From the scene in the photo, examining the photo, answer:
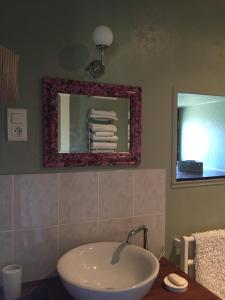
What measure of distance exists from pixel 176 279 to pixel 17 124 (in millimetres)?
1044

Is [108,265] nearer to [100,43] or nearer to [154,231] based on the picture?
[154,231]

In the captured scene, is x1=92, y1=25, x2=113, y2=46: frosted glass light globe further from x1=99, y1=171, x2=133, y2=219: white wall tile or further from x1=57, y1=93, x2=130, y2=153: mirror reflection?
x1=99, y1=171, x2=133, y2=219: white wall tile

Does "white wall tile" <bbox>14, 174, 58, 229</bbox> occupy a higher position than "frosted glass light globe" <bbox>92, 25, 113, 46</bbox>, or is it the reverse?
"frosted glass light globe" <bbox>92, 25, 113, 46</bbox>

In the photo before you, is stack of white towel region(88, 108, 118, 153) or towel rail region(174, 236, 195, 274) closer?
stack of white towel region(88, 108, 118, 153)

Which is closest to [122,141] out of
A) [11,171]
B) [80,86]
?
[80,86]

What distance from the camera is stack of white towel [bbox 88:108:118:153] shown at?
4.68 ft

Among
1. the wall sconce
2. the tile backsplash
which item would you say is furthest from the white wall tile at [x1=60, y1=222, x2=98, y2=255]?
the wall sconce

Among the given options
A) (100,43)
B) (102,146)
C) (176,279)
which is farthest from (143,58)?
(176,279)

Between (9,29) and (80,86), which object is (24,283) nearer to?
(80,86)

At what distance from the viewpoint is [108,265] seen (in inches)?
52.7

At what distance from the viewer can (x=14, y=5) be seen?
49.6 inches

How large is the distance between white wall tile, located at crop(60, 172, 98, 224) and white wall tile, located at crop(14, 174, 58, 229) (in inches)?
1.8

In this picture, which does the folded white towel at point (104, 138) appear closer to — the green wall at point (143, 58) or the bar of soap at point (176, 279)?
the green wall at point (143, 58)

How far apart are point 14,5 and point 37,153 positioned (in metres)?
0.70
